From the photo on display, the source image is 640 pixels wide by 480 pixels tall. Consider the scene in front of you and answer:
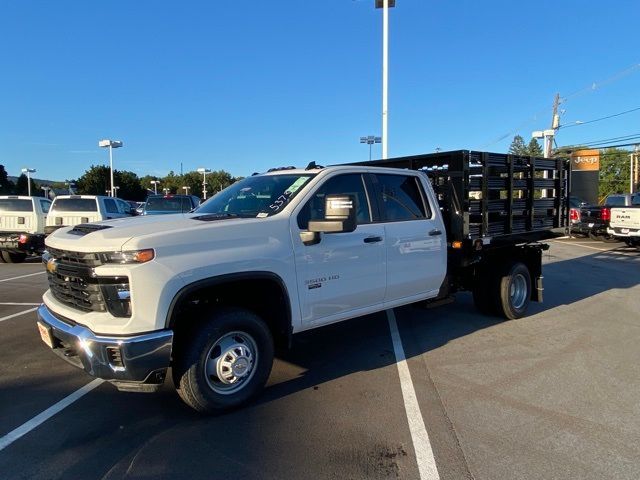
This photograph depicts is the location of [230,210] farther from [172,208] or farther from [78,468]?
[172,208]

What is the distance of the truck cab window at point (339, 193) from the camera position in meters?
4.42

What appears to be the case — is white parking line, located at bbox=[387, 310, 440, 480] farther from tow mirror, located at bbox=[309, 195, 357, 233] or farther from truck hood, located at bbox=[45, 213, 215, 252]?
truck hood, located at bbox=[45, 213, 215, 252]

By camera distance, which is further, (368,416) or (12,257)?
(12,257)

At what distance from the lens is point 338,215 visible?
401 cm

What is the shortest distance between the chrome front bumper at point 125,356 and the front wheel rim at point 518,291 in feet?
17.8

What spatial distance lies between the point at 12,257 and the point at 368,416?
14.4m

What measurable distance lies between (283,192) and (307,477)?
247cm

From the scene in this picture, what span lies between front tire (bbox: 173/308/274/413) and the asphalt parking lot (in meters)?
0.18

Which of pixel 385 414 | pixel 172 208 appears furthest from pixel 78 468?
pixel 172 208

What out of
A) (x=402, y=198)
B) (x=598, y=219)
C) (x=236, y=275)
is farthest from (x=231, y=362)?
(x=598, y=219)

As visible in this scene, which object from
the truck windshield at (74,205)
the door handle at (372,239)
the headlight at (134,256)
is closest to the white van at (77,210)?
the truck windshield at (74,205)

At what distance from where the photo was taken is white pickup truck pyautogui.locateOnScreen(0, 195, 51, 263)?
1362cm

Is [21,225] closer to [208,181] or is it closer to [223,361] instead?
[223,361]

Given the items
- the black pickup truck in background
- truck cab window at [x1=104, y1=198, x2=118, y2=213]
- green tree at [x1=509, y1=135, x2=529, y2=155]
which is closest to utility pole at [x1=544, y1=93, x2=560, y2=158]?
the black pickup truck in background
